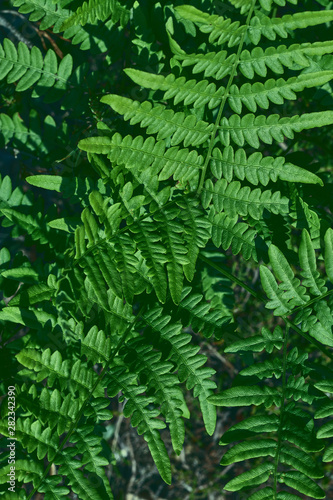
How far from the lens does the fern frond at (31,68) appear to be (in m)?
1.94

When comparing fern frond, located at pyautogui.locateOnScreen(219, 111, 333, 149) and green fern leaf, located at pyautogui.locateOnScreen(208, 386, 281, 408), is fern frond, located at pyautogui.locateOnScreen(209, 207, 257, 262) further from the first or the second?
green fern leaf, located at pyautogui.locateOnScreen(208, 386, 281, 408)

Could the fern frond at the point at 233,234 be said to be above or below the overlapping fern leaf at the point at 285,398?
above

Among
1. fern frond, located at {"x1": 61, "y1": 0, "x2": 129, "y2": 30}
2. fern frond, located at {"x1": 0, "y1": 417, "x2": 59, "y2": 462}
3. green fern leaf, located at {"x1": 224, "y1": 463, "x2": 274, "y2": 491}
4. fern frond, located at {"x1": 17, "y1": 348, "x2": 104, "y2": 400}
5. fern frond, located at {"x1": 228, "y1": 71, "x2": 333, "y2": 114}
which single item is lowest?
green fern leaf, located at {"x1": 224, "y1": 463, "x2": 274, "y2": 491}

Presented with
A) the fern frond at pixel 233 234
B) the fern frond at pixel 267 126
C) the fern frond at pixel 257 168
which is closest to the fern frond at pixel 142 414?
the fern frond at pixel 233 234

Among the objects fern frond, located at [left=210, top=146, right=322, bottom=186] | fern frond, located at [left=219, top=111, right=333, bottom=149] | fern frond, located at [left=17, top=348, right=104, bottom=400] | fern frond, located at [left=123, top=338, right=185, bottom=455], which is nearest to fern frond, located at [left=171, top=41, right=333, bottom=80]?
fern frond, located at [left=219, top=111, right=333, bottom=149]

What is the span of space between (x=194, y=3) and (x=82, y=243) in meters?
1.22

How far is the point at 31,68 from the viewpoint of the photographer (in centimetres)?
202

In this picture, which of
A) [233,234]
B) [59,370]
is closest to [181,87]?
[233,234]

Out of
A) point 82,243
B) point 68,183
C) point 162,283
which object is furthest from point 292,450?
point 68,183

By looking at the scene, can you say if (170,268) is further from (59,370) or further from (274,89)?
(274,89)

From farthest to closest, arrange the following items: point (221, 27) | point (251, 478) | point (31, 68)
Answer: point (31, 68) → point (221, 27) → point (251, 478)

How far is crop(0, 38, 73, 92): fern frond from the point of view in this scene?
76.4 inches

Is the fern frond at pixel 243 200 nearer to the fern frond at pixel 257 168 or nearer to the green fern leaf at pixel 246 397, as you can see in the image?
the fern frond at pixel 257 168

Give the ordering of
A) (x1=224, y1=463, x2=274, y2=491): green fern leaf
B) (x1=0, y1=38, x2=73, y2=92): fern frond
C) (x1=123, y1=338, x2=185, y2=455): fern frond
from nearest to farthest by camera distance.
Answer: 1. (x1=224, y1=463, x2=274, y2=491): green fern leaf
2. (x1=123, y1=338, x2=185, y2=455): fern frond
3. (x1=0, y1=38, x2=73, y2=92): fern frond
